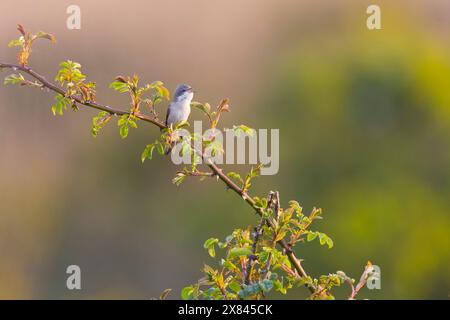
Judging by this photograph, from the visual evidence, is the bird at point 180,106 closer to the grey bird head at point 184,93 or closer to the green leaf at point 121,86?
the grey bird head at point 184,93

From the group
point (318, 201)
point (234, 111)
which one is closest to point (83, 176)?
point (234, 111)

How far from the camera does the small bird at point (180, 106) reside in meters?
5.11

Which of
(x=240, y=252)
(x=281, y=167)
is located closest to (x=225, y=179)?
(x=240, y=252)

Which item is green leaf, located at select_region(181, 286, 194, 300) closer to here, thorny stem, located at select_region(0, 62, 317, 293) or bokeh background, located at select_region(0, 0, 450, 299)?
thorny stem, located at select_region(0, 62, 317, 293)

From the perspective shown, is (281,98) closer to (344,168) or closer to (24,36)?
(344,168)

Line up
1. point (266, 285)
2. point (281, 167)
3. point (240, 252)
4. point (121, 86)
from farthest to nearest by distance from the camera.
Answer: point (281, 167), point (121, 86), point (240, 252), point (266, 285)

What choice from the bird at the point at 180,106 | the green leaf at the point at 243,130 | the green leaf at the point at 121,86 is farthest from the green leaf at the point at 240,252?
the bird at the point at 180,106

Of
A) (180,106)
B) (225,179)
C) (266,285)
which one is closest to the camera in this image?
(266,285)

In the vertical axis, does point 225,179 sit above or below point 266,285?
above

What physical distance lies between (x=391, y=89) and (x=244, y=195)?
914 centimetres

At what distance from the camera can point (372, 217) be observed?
1065 cm

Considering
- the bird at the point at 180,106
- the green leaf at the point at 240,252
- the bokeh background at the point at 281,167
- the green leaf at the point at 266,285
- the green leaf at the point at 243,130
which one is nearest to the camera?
the green leaf at the point at 266,285

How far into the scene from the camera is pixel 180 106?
5.12 m

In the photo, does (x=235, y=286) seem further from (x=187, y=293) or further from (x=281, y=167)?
(x=281, y=167)
